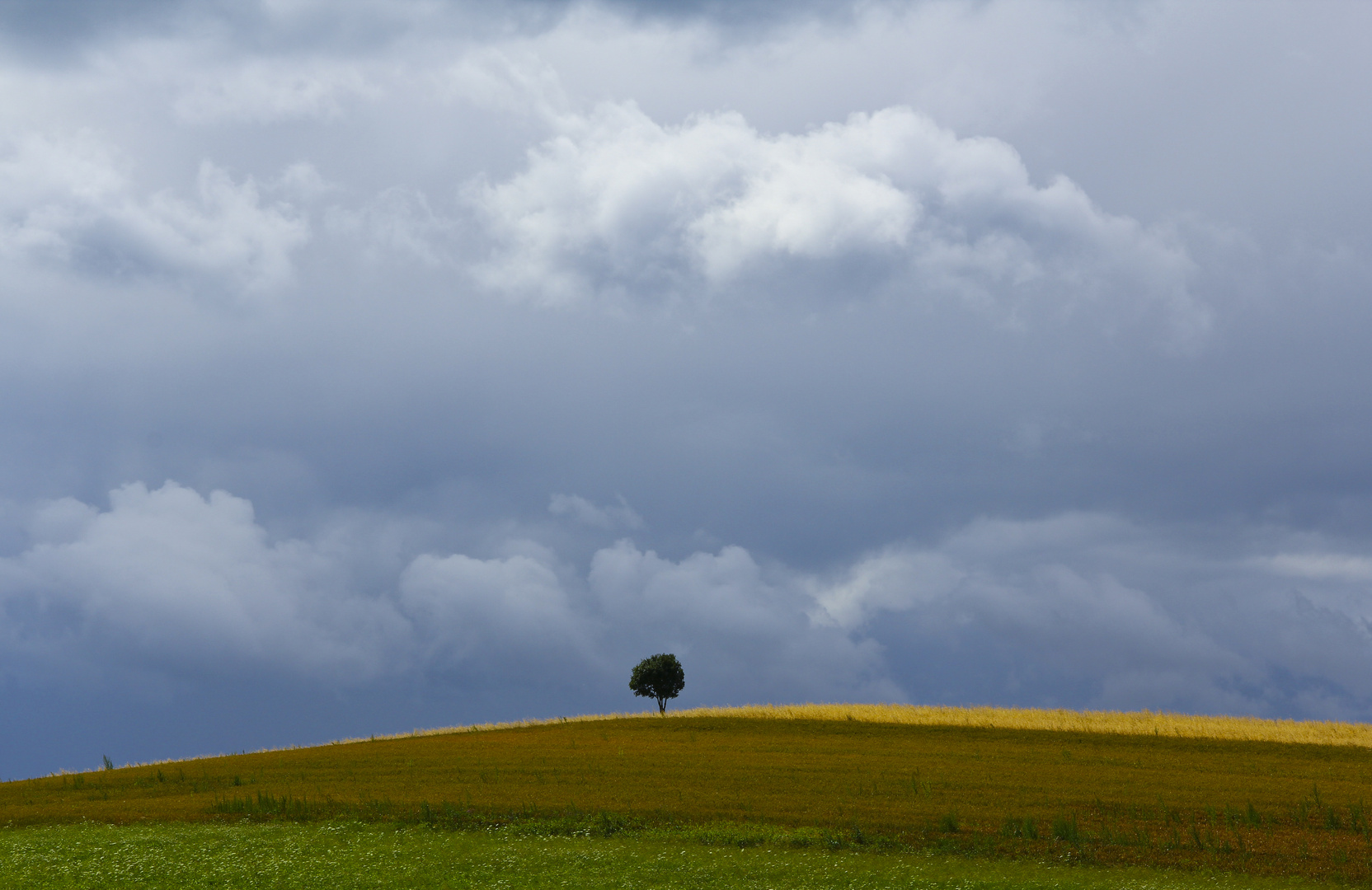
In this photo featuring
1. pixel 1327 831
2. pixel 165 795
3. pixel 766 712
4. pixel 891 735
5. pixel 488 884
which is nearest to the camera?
pixel 488 884

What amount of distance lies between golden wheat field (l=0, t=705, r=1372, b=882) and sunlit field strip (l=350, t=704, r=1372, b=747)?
14.3 inches

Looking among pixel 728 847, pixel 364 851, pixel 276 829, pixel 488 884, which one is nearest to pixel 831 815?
pixel 728 847

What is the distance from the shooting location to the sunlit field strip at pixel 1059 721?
58219mm

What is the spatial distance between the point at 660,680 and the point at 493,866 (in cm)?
5188

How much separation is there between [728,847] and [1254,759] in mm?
34284

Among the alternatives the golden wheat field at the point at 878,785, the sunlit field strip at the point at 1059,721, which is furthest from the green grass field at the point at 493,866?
the sunlit field strip at the point at 1059,721

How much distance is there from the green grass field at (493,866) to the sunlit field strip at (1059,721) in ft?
117

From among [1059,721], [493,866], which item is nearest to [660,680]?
[1059,721]

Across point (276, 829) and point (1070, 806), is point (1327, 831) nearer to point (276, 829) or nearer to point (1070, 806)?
point (1070, 806)

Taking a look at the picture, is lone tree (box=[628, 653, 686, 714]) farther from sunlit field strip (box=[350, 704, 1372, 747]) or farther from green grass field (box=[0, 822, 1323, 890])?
green grass field (box=[0, 822, 1323, 890])

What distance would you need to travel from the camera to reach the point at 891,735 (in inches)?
2322

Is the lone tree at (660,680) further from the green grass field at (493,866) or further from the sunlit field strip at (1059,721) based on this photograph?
the green grass field at (493,866)

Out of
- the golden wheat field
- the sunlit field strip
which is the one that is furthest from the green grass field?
the sunlit field strip

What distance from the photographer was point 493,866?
2673cm
